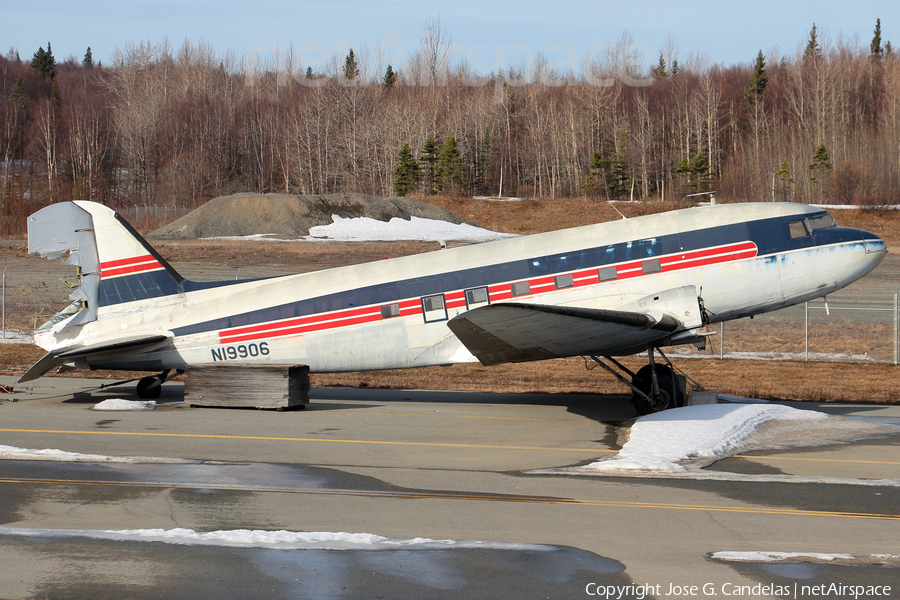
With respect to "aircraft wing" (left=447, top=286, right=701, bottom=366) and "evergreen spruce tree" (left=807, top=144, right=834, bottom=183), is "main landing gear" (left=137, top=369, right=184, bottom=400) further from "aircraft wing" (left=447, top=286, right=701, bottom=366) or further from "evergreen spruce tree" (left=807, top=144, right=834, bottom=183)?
"evergreen spruce tree" (left=807, top=144, right=834, bottom=183)

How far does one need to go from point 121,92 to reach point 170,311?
131359 millimetres

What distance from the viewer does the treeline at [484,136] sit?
4158 inches

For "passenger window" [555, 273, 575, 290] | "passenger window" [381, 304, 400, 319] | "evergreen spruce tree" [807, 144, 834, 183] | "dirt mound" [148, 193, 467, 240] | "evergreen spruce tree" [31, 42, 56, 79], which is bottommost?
"passenger window" [381, 304, 400, 319]

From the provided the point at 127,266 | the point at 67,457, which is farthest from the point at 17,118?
the point at 67,457

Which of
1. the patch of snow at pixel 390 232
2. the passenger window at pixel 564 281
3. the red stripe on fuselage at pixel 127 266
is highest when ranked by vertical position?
the patch of snow at pixel 390 232

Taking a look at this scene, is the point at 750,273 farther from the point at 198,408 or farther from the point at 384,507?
the point at 198,408

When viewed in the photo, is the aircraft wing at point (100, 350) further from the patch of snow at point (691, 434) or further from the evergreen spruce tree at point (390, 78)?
the evergreen spruce tree at point (390, 78)

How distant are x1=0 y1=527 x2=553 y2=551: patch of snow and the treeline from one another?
3729 inches

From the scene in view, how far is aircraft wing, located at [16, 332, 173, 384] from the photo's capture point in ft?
55.6

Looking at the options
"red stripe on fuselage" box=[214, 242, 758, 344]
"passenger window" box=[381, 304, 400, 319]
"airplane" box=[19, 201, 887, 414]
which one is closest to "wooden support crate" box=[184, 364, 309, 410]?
"airplane" box=[19, 201, 887, 414]

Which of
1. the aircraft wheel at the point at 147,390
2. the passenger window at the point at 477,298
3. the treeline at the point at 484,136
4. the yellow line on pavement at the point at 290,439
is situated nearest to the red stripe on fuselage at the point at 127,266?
the aircraft wheel at the point at 147,390

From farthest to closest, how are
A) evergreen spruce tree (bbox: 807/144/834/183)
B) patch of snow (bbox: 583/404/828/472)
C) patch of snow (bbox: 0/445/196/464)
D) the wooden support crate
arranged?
evergreen spruce tree (bbox: 807/144/834/183)
the wooden support crate
patch of snow (bbox: 0/445/196/464)
patch of snow (bbox: 583/404/828/472)

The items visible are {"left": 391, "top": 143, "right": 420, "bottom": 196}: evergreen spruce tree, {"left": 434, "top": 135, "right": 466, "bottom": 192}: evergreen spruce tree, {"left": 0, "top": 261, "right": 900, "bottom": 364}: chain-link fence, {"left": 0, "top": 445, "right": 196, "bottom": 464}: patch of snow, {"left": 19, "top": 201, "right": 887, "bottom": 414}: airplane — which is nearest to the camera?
{"left": 0, "top": 445, "right": 196, "bottom": 464}: patch of snow

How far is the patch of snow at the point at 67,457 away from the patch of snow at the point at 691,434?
686 centimetres
